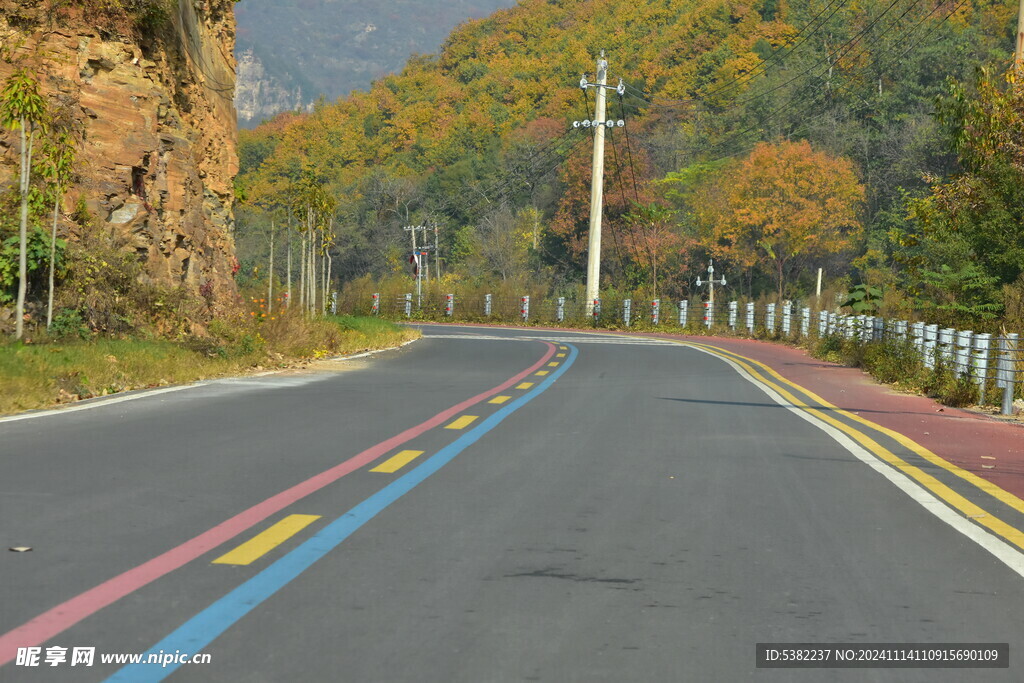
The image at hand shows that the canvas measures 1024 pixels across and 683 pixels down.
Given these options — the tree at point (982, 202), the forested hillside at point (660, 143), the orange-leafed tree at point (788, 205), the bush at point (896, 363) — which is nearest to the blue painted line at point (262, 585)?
the bush at point (896, 363)

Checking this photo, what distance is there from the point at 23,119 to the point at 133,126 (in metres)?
3.53

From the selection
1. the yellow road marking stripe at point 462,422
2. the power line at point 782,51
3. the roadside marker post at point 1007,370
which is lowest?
the yellow road marking stripe at point 462,422

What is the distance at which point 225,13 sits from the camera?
88.7 feet

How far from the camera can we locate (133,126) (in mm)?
19766

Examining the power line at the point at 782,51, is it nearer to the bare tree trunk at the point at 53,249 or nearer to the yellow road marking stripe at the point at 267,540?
the bare tree trunk at the point at 53,249

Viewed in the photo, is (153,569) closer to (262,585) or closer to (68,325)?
(262,585)

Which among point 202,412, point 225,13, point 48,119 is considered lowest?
point 202,412

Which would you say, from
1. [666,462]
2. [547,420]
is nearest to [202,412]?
[547,420]

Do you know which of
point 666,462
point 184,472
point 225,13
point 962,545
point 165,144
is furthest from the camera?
point 225,13

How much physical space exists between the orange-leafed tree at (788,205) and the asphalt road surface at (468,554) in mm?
60113

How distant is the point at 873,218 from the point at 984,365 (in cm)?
6024

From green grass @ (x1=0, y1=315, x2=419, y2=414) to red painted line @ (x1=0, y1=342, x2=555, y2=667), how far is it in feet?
16.6

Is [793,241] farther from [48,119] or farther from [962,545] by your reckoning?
[962,545]

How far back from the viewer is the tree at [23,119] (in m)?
15.6
